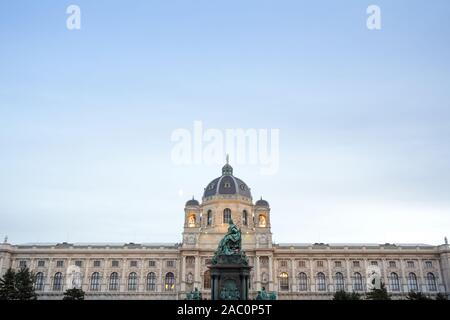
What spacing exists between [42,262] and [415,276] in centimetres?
8649

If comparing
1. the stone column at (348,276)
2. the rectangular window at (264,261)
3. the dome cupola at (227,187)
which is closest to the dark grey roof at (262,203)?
the dome cupola at (227,187)

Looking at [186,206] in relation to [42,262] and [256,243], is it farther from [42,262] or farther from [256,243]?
[42,262]

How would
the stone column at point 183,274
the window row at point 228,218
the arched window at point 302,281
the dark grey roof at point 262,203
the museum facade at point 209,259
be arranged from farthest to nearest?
the dark grey roof at point 262,203, the window row at point 228,218, the arched window at point 302,281, the museum facade at point 209,259, the stone column at point 183,274

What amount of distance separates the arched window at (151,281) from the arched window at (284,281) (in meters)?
29.1

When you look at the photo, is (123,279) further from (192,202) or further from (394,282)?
(394,282)

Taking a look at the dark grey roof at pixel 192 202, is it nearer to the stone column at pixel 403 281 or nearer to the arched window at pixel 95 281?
the arched window at pixel 95 281

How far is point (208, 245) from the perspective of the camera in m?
96.7

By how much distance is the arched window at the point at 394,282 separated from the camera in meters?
96.6

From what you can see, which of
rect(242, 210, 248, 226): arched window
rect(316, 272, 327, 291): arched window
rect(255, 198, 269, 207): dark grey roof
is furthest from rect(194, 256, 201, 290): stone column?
rect(316, 272, 327, 291): arched window

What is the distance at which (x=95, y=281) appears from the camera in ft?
319

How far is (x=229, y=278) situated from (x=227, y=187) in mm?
64104

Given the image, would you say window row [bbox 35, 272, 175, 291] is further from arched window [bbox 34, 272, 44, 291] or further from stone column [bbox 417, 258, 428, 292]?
stone column [bbox 417, 258, 428, 292]

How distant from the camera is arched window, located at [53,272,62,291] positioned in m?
96.3
